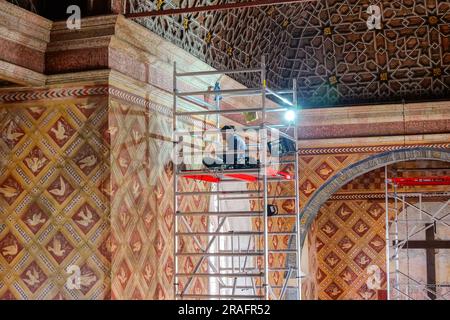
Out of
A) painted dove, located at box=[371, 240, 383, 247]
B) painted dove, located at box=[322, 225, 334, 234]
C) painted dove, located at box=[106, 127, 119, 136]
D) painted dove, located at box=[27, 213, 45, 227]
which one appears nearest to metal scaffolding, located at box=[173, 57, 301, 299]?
painted dove, located at box=[106, 127, 119, 136]

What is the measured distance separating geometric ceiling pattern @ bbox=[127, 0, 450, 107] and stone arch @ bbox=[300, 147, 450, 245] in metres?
0.75

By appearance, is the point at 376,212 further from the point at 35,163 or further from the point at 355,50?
the point at 35,163

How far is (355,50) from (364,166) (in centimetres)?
164

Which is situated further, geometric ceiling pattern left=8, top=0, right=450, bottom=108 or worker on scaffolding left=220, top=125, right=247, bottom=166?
geometric ceiling pattern left=8, top=0, right=450, bottom=108

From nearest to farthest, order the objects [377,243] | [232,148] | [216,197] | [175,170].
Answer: [175,170], [232,148], [216,197], [377,243]

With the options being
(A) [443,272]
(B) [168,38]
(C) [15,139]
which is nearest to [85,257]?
(C) [15,139]

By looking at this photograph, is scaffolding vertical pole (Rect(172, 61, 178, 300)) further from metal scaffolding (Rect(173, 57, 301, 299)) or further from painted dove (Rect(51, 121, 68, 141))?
painted dove (Rect(51, 121, 68, 141))

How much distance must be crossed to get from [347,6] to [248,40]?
1892 millimetres

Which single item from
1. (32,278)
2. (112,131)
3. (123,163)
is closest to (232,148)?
(123,163)

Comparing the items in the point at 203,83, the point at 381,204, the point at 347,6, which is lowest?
the point at 381,204

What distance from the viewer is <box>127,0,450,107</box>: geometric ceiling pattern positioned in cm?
1102

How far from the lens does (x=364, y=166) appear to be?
11398mm

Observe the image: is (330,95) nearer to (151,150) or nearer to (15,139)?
(151,150)
